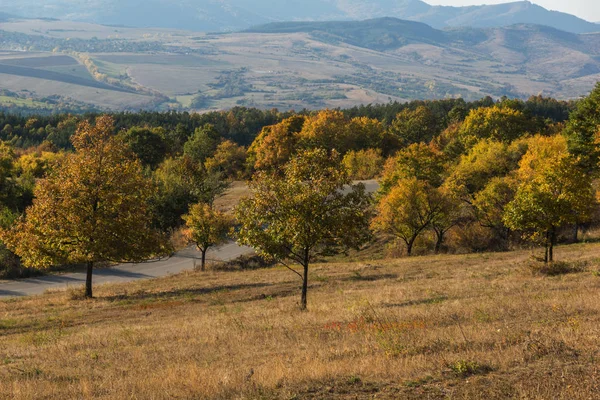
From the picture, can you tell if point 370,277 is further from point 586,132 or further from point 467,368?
point 586,132

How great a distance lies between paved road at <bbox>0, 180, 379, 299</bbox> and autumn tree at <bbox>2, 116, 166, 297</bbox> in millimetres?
10940

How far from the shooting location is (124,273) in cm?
5325

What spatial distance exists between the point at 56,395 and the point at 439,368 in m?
8.33

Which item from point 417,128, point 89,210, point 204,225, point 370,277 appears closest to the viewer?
point 89,210

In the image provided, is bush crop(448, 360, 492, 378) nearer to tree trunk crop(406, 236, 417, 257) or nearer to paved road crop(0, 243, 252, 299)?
paved road crop(0, 243, 252, 299)

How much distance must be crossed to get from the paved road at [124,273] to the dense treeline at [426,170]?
487cm

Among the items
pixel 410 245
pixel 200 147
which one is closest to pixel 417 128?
pixel 200 147

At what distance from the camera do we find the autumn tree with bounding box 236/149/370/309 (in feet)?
76.8

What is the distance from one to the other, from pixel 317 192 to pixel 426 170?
49907 mm

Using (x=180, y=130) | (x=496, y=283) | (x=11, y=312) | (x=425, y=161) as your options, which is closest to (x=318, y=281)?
(x=496, y=283)

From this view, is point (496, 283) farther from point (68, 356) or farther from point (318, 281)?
point (68, 356)

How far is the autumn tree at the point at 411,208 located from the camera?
5822 centimetres

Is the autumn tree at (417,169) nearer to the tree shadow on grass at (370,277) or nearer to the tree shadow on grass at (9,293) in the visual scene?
the tree shadow on grass at (370,277)

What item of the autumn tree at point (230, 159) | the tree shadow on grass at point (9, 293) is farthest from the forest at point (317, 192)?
the tree shadow on grass at point (9, 293)
